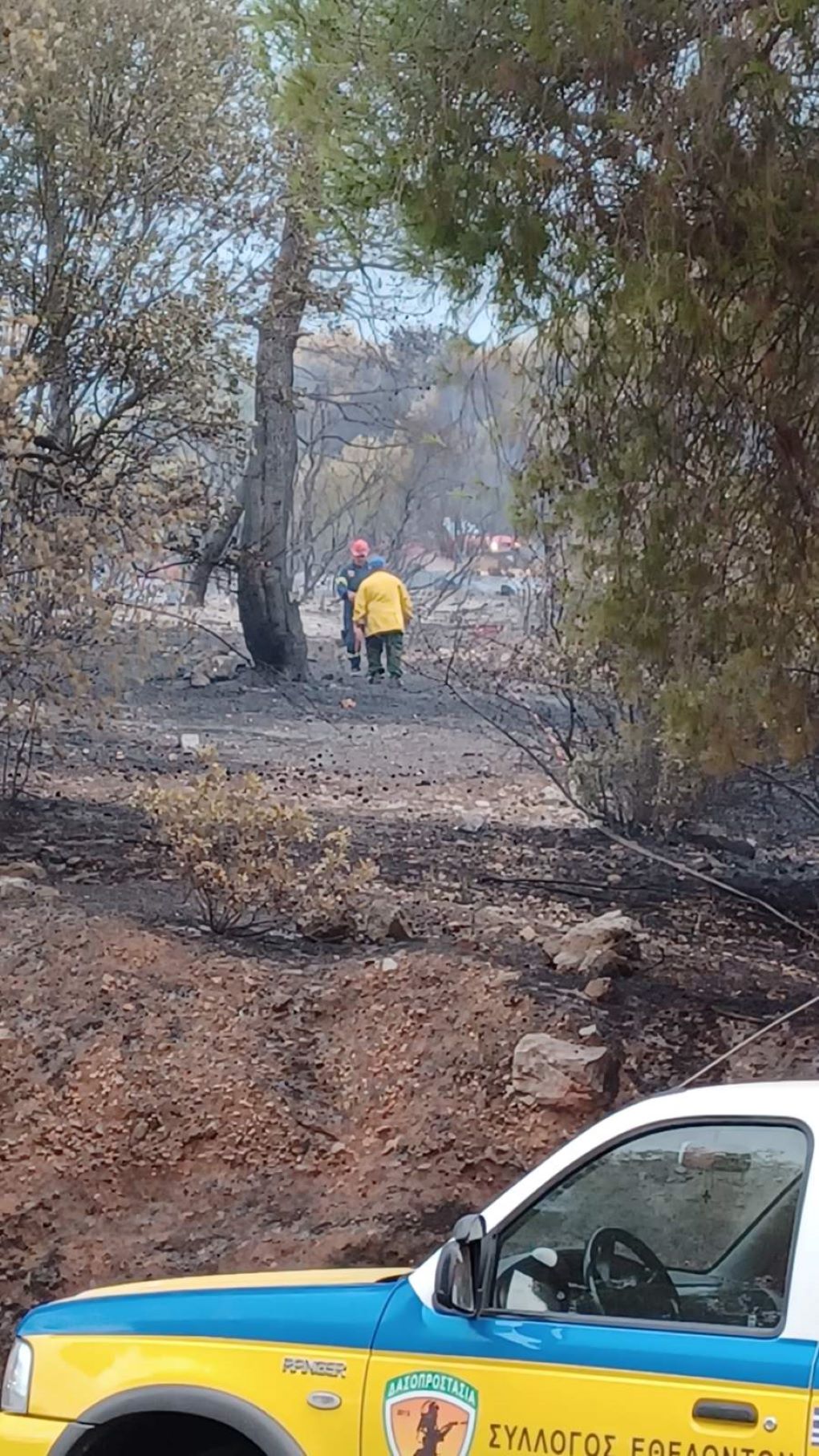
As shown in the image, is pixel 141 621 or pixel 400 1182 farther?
pixel 141 621

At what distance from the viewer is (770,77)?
5.55 metres

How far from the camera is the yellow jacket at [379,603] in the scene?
10938mm

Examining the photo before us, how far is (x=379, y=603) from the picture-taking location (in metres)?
11.0

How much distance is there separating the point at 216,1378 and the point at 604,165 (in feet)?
14.2

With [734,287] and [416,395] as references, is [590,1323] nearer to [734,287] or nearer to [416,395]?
[734,287]

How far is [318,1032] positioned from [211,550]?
13.2 ft

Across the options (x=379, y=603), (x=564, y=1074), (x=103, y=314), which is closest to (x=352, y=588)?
(x=379, y=603)

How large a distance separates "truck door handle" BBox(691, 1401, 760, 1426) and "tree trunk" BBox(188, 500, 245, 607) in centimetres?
779

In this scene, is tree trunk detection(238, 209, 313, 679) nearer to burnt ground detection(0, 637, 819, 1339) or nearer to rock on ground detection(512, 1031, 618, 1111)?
burnt ground detection(0, 637, 819, 1339)

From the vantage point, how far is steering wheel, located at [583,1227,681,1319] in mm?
3043

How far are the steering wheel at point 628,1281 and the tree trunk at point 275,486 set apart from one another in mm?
7530

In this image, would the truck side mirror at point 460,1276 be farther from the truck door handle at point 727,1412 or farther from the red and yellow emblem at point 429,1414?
the truck door handle at point 727,1412

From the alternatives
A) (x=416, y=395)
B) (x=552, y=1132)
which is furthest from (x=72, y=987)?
(x=416, y=395)

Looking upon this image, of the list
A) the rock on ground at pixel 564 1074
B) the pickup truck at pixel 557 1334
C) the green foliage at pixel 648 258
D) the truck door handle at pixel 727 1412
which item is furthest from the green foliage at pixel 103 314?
the truck door handle at pixel 727 1412
